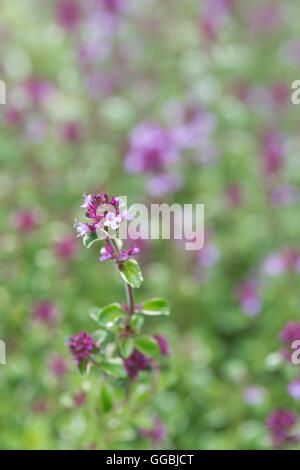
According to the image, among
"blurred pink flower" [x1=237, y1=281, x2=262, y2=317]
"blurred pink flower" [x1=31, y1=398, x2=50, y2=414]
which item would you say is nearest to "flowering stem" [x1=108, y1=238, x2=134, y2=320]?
"blurred pink flower" [x1=31, y1=398, x2=50, y2=414]

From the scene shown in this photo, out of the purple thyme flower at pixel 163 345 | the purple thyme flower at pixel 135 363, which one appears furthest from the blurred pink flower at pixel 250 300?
the purple thyme flower at pixel 135 363

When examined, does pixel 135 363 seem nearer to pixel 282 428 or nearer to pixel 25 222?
pixel 282 428

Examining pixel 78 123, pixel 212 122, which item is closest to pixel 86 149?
pixel 78 123

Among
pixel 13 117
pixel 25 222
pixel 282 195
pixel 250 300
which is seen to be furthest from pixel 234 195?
pixel 13 117

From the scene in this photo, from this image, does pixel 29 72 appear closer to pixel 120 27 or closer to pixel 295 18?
pixel 120 27

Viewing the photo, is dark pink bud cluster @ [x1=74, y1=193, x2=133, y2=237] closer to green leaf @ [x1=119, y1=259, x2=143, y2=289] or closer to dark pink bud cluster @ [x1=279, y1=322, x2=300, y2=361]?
green leaf @ [x1=119, y1=259, x2=143, y2=289]

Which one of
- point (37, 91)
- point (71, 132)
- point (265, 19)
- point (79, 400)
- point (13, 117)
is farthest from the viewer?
point (265, 19)
